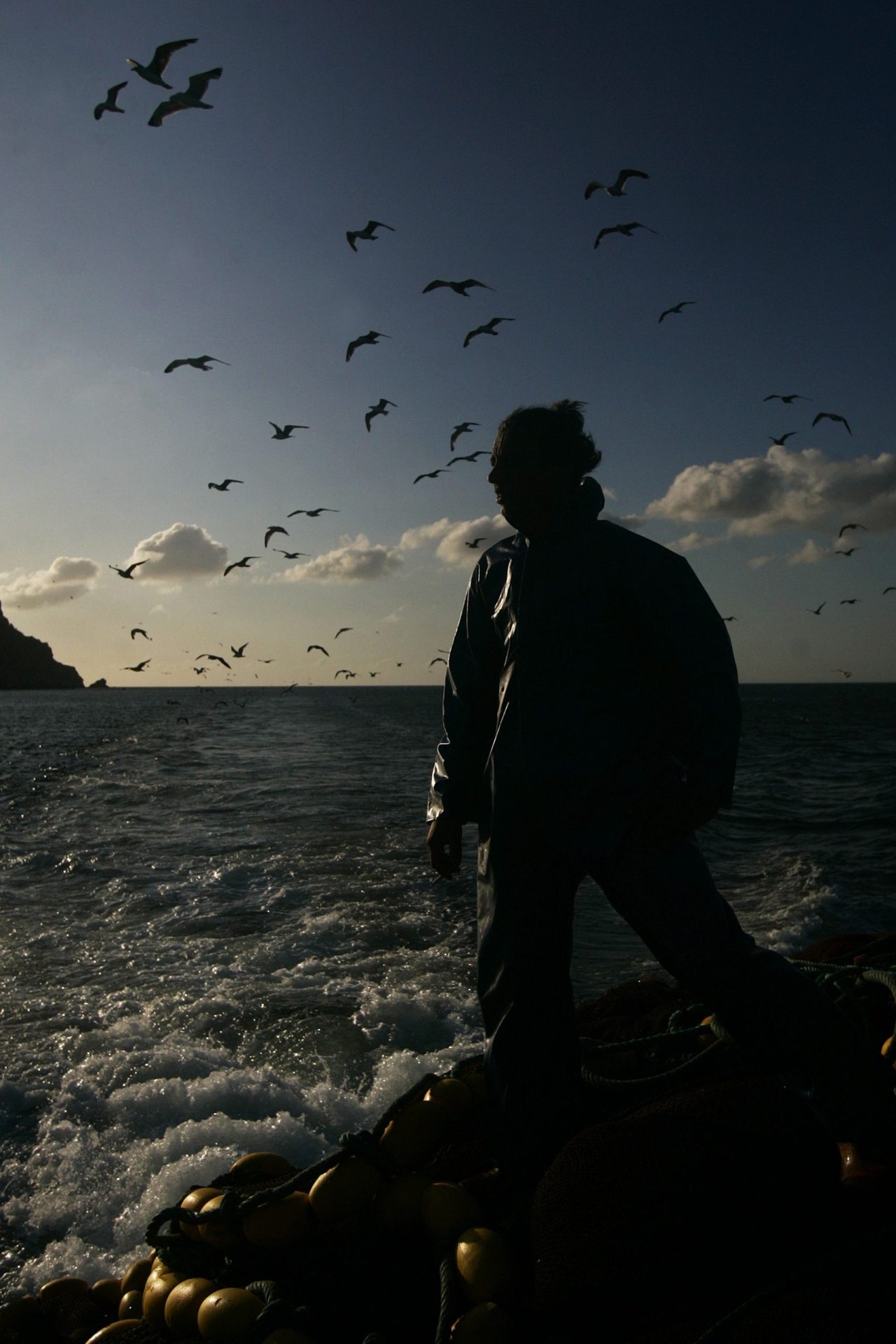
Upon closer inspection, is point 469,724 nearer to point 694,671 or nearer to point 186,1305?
point 694,671

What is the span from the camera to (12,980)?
17.4 ft

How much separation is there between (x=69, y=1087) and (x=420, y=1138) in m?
2.34

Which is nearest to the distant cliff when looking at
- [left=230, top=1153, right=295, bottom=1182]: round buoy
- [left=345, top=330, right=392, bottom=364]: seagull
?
[left=345, top=330, right=392, bottom=364]: seagull

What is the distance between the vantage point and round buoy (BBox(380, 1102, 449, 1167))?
2.32 metres

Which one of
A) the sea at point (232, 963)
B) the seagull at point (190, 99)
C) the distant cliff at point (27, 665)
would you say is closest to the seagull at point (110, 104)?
the seagull at point (190, 99)

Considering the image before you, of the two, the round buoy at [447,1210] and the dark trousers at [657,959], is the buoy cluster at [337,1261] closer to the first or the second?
the round buoy at [447,1210]

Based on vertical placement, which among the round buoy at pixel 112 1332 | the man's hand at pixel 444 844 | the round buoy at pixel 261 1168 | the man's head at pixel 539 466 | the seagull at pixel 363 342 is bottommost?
the round buoy at pixel 112 1332

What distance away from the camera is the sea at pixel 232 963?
3.32 metres

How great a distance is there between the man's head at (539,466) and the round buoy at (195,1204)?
2.13 meters

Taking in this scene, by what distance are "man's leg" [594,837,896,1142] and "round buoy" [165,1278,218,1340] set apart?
138 centimetres

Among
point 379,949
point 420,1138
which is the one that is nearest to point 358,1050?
point 379,949

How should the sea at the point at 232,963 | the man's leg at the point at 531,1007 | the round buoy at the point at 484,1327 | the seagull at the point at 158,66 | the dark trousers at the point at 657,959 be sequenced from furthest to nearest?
the seagull at the point at 158,66 → the sea at the point at 232,963 → the man's leg at the point at 531,1007 → the dark trousers at the point at 657,959 → the round buoy at the point at 484,1327

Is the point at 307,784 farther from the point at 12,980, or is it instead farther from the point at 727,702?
the point at 727,702

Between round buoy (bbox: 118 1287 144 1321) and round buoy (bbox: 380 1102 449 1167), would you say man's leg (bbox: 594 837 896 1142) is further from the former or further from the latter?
round buoy (bbox: 118 1287 144 1321)
